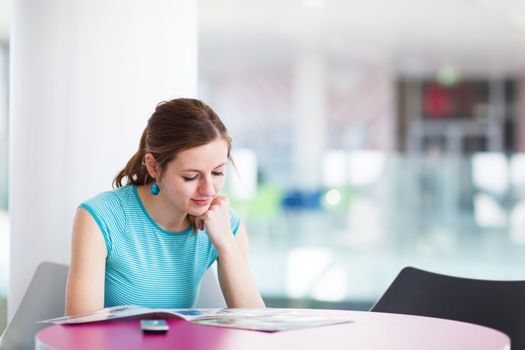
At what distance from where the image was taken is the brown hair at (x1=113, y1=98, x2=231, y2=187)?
2.41m

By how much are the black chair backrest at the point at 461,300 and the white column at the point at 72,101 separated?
122 centimetres

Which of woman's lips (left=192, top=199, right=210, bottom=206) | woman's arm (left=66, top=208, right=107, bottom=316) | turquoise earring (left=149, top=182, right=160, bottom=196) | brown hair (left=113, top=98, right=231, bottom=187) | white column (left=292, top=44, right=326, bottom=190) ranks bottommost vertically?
woman's arm (left=66, top=208, right=107, bottom=316)

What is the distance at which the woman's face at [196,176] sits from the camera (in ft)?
7.88

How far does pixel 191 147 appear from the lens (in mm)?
2404

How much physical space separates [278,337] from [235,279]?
0.71 metres

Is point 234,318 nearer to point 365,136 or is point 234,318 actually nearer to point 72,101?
point 72,101

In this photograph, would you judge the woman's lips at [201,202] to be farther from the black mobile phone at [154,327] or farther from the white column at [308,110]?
the white column at [308,110]

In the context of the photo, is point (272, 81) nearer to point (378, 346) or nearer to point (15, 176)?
point (15, 176)

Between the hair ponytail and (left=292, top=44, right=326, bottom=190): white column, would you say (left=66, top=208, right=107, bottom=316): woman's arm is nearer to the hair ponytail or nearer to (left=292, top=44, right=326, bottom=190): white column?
the hair ponytail

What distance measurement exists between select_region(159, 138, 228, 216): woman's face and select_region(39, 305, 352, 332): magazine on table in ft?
1.17

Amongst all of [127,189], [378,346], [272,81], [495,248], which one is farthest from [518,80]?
[378,346]

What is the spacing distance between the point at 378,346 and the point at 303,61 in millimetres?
Result: 6827

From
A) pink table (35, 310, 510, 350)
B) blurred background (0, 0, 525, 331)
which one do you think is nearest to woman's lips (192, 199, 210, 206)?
pink table (35, 310, 510, 350)

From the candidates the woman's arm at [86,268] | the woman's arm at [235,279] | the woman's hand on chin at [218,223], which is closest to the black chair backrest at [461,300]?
the woman's arm at [235,279]
